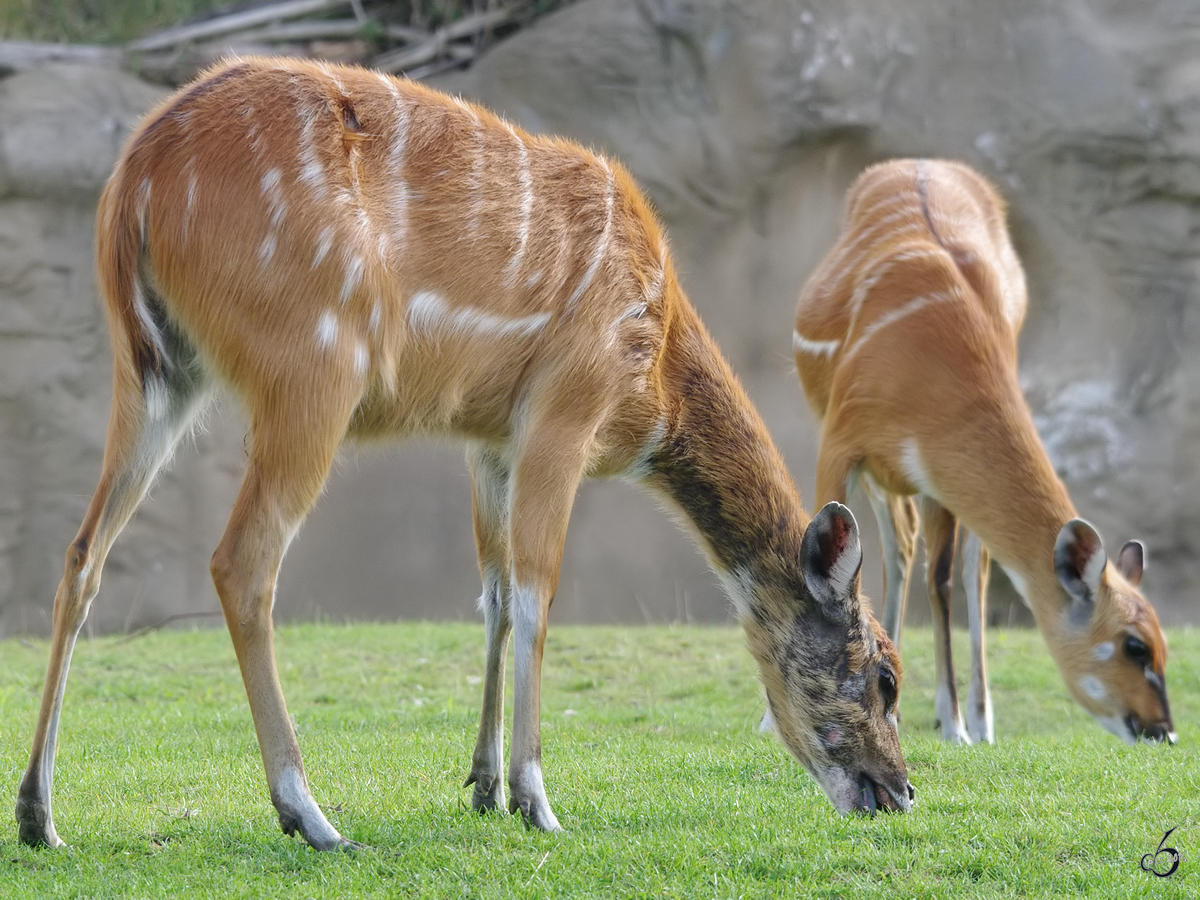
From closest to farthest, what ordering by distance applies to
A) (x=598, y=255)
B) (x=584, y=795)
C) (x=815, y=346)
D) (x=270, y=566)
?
(x=270, y=566)
(x=598, y=255)
(x=584, y=795)
(x=815, y=346)

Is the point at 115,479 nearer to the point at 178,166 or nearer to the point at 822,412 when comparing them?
the point at 178,166

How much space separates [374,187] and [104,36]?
28.7 feet

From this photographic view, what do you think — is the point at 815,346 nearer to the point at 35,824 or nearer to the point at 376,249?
the point at 376,249

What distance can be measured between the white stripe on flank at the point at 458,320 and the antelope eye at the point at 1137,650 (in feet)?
10.7

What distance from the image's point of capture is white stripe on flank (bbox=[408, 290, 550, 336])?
386 cm

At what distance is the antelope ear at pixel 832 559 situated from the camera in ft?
13.9

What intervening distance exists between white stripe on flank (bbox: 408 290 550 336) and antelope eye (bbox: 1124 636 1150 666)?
10.7 ft

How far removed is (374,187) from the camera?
3854mm

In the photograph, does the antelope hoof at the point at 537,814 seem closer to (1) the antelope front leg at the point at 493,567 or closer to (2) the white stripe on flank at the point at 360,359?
(1) the antelope front leg at the point at 493,567

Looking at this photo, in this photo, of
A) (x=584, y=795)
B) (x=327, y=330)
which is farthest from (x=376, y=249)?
(x=584, y=795)

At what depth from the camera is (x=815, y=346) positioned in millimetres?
7227

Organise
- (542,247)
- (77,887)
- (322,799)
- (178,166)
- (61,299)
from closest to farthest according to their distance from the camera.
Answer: (77,887) < (178,166) < (542,247) < (322,799) < (61,299)

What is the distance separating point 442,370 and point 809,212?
8300mm

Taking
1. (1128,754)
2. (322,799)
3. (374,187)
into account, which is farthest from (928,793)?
(374,187)
